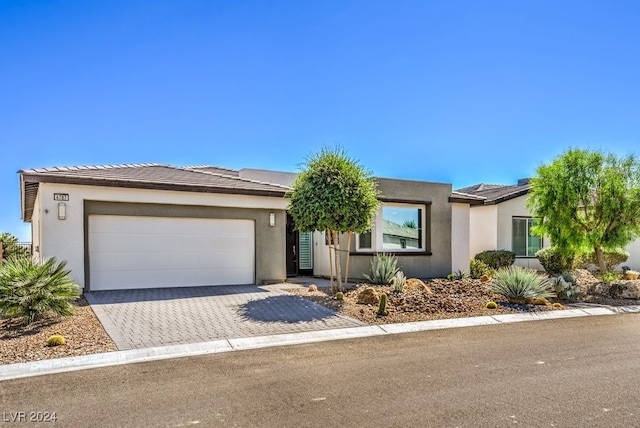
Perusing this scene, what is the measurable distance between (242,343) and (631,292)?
11827mm

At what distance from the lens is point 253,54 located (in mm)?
13016

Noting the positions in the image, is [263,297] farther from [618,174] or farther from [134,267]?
[618,174]

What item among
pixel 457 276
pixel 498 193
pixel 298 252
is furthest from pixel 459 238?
pixel 298 252

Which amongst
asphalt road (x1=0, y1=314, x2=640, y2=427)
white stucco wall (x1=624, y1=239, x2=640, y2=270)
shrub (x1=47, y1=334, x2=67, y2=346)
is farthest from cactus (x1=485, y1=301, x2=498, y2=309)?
white stucco wall (x1=624, y1=239, x2=640, y2=270)

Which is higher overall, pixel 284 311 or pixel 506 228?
pixel 506 228

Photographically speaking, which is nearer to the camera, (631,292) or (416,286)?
(416,286)

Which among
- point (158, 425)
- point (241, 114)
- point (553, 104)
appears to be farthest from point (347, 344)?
point (553, 104)

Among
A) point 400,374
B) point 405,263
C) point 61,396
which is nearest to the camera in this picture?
point 61,396

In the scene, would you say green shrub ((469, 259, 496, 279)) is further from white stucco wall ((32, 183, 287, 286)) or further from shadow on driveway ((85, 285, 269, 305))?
white stucco wall ((32, 183, 287, 286))

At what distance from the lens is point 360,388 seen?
5.34 meters

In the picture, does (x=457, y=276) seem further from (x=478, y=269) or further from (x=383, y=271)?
(x=383, y=271)

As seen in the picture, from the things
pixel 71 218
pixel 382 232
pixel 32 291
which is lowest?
pixel 32 291

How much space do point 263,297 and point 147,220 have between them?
13.3 ft

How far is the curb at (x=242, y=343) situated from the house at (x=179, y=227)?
5.71m
